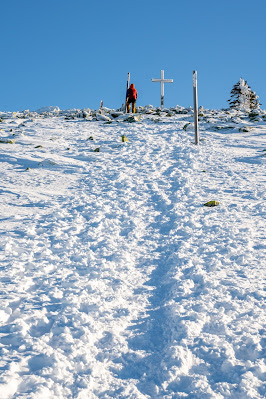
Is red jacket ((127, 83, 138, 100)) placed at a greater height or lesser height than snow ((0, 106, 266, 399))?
greater

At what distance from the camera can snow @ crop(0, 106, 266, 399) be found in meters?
2.91

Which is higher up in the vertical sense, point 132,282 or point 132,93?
point 132,93

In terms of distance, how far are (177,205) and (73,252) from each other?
2600mm

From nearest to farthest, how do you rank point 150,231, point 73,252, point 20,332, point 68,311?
point 20,332 → point 68,311 → point 73,252 → point 150,231

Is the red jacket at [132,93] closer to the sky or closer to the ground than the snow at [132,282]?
closer to the sky

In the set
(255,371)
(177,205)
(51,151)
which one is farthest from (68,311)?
(51,151)

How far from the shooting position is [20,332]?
131 inches

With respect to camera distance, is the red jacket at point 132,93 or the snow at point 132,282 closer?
the snow at point 132,282

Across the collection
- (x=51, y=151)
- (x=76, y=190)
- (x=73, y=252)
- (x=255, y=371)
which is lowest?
(x=255, y=371)

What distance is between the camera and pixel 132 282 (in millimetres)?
4340

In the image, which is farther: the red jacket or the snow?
the red jacket

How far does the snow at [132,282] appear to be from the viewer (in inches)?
115

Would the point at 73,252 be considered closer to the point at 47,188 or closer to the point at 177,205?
the point at 177,205

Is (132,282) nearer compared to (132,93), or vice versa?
(132,282)
